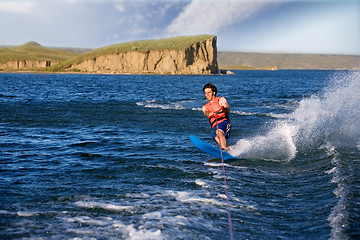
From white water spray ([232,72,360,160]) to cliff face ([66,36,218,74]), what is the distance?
322 ft

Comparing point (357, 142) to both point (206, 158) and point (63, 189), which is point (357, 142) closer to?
point (206, 158)

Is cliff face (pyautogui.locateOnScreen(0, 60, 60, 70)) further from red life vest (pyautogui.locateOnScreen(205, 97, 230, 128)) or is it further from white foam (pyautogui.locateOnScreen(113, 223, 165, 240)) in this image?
white foam (pyautogui.locateOnScreen(113, 223, 165, 240))

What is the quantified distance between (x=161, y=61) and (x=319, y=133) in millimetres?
106436

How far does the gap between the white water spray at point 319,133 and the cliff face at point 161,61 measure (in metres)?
98.3

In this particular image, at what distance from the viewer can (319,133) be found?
1105 centimetres

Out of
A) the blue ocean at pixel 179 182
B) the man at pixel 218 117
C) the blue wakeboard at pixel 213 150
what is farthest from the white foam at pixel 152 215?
the man at pixel 218 117

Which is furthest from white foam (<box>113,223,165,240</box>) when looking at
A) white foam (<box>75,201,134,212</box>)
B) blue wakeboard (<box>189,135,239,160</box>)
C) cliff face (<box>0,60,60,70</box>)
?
cliff face (<box>0,60,60,70</box>)

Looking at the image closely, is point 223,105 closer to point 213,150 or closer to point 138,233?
point 213,150

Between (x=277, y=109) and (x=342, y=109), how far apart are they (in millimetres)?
7366

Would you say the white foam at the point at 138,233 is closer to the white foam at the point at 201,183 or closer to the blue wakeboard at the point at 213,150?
the white foam at the point at 201,183

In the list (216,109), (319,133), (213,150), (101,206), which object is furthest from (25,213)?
(319,133)

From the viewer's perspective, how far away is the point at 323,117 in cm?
1253

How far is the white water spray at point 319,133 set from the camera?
30.4 ft

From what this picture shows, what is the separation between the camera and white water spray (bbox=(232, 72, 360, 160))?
365 inches
